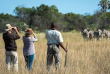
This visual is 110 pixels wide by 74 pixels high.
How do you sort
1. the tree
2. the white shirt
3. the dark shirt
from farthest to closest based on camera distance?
the tree
the white shirt
the dark shirt

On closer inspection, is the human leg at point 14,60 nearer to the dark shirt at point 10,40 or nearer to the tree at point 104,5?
the dark shirt at point 10,40

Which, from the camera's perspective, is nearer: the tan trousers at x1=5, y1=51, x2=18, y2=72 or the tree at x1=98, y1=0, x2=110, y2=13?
the tan trousers at x1=5, y1=51, x2=18, y2=72

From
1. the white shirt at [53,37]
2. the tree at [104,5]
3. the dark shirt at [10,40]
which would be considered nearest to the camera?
the dark shirt at [10,40]

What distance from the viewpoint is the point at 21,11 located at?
6031cm

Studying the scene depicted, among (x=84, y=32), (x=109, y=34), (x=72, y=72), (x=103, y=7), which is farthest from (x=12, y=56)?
(x=103, y=7)

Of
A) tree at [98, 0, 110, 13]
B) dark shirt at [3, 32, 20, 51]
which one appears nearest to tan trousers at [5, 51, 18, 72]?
dark shirt at [3, 32, 20, 51]

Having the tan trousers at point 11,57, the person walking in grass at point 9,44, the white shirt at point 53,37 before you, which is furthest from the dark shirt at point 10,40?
the white shirt at point 53,37

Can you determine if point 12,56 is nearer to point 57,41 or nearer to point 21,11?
point 57,41

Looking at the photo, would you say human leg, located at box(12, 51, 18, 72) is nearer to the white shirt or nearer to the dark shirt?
the dark shirt

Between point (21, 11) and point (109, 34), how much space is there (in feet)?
159

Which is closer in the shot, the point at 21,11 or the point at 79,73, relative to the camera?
the point at 79,73

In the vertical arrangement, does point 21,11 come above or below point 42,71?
above

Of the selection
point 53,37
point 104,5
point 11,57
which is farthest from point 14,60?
point 104,5

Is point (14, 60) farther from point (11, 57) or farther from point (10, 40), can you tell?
point (10, 40)
